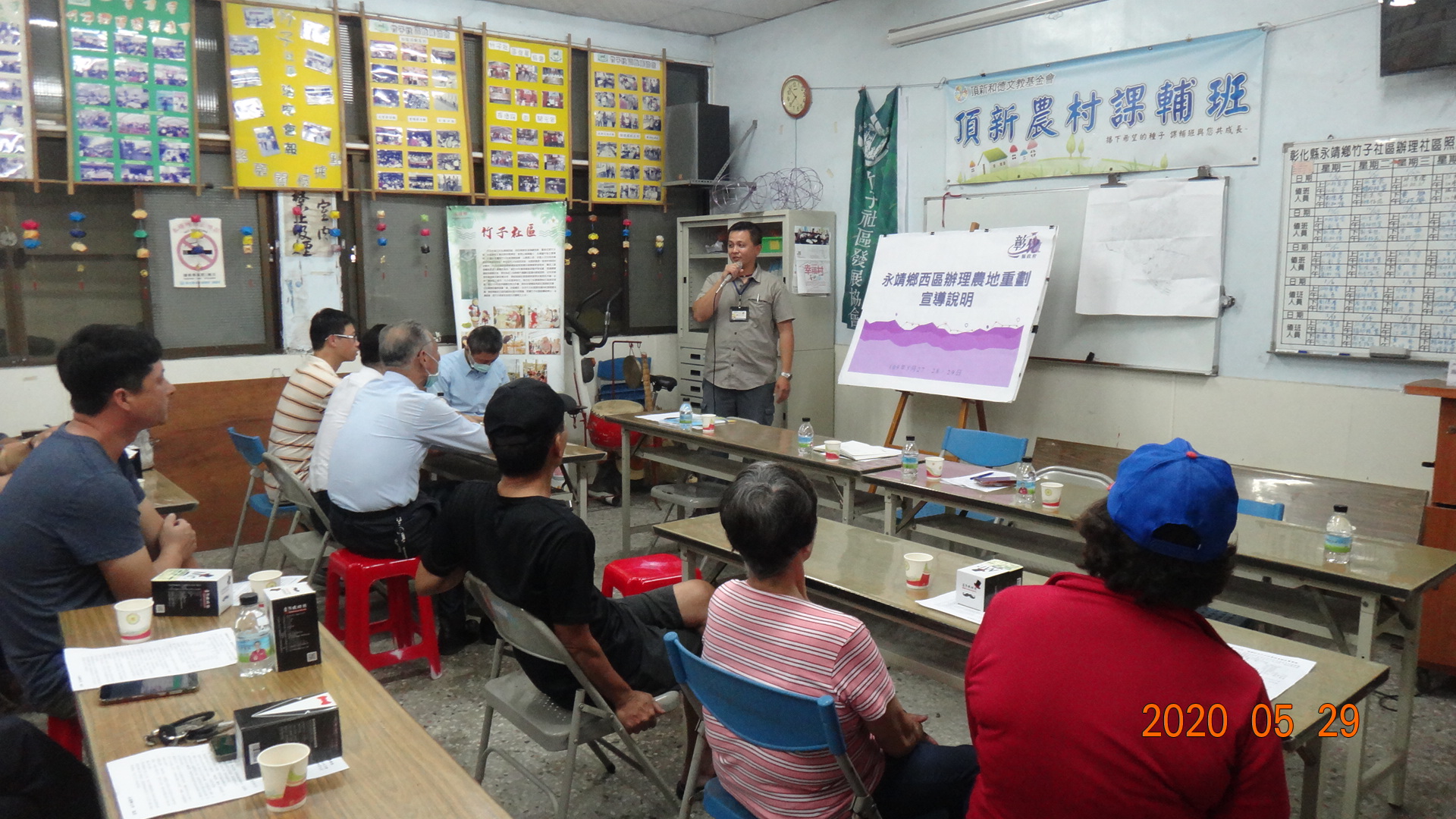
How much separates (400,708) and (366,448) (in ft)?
6.29

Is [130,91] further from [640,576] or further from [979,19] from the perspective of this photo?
[979,19]

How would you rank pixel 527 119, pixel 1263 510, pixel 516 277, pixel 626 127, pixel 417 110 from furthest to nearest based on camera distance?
pixel 626 127 < pixel 527 119 < pixel 516 277 < pixel 417 110 < pixel 1263 510

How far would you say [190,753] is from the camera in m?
1.40

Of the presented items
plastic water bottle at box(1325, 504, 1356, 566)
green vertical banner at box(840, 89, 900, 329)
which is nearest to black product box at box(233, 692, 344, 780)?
plastic water bottle at box(1325, 504, 1356, 566)

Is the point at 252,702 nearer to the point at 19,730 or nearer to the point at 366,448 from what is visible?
the point at 19,730

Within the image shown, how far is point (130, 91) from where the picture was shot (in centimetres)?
465

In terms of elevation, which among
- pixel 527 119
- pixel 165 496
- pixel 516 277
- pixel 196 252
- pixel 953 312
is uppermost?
pixel 527 119

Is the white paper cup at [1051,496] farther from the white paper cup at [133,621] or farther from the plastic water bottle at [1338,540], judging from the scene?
the white paper cup at [133,621]

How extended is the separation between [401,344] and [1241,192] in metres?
3.64

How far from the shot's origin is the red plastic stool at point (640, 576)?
9.68 ft

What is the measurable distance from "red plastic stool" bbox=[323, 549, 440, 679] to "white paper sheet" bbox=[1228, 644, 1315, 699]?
2.41 metres

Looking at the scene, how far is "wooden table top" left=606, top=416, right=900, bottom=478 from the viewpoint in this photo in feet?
12.0

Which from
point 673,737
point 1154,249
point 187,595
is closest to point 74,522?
point 187,595

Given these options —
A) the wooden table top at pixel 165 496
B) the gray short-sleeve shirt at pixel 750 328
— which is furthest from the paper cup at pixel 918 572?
the gray short-sleeve shirt at pixel 750 328
